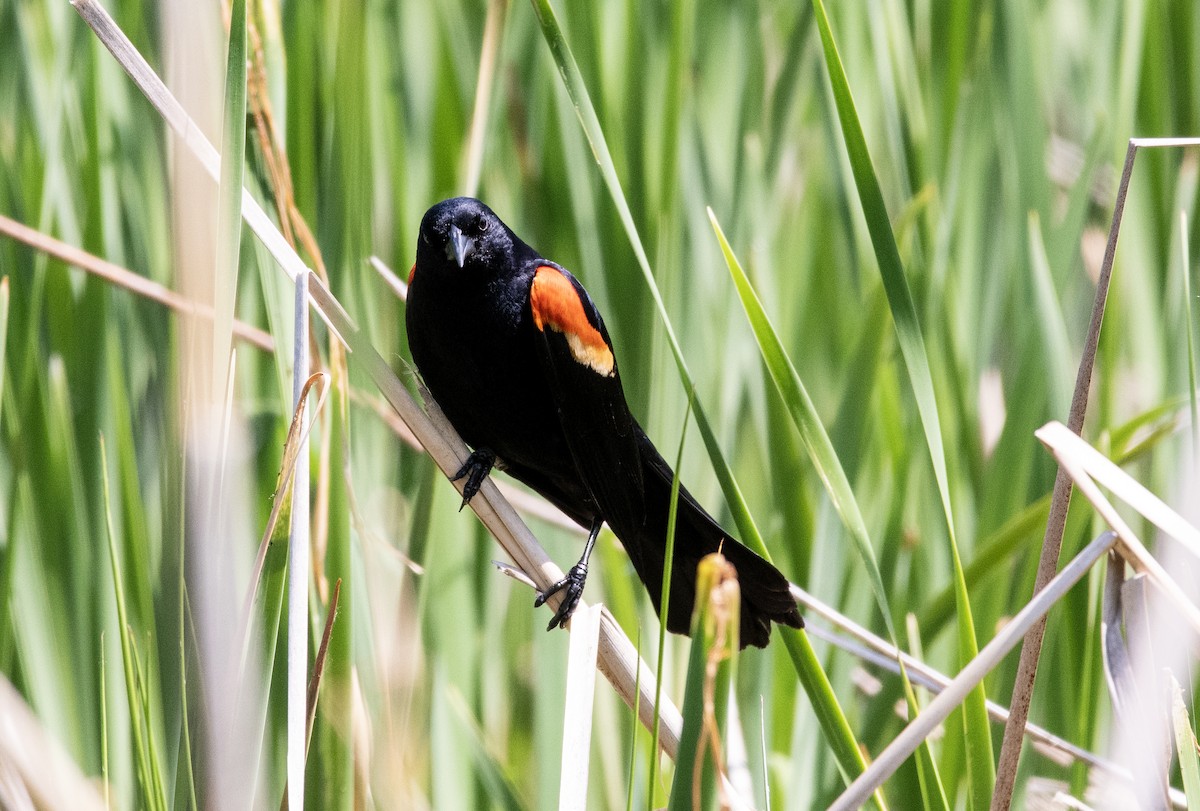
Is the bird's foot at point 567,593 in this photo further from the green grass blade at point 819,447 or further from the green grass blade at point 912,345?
the green grass blade at point 912,345

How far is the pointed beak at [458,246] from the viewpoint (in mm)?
1570

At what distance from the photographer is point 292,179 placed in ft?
5.23

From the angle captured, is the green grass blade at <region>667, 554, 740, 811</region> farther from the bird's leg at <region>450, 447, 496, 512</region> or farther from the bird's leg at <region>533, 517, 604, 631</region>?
the bird's leg at <region>450, 447, 496, 512</region>

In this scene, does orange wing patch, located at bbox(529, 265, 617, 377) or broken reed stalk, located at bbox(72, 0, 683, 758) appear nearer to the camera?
broken reed stalk, located at bbox(72, 0, 683, 758)

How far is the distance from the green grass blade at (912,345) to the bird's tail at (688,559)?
226 mm

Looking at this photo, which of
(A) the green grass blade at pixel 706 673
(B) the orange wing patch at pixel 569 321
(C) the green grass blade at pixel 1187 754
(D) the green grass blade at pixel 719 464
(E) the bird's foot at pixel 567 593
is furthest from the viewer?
(B) the orange wing patch at pixel 569 321

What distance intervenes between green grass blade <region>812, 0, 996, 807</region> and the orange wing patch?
0.59 meters

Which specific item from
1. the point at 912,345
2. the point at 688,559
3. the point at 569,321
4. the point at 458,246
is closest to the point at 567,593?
the point at 688,559

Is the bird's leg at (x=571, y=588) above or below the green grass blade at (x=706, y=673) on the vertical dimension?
above

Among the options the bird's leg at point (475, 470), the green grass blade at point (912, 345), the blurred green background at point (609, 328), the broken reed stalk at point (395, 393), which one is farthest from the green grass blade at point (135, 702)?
the green grass blade at point (912, 345)

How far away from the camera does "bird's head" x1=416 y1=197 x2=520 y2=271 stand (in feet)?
5.24

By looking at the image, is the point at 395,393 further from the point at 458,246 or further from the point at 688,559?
the point at 688,559

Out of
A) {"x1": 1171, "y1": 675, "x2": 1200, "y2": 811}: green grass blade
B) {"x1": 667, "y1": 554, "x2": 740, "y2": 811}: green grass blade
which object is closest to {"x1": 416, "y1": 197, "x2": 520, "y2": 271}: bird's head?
{"x1": 667, "y1": 554, "x2": 740, "y2": 811}: green grass blade

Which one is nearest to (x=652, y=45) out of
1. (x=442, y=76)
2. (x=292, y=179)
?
(x=442, y=76)
